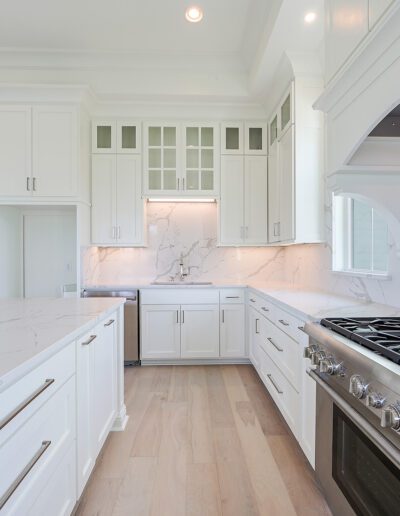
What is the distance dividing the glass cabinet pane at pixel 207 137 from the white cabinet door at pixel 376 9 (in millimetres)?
2692

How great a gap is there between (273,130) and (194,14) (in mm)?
1278

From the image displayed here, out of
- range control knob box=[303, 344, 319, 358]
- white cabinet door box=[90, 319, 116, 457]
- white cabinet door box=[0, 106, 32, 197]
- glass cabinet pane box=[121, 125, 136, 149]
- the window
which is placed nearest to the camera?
range control knob box=[303, 344, 319, 358]

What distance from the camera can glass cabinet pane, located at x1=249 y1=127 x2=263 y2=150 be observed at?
11.8 ft

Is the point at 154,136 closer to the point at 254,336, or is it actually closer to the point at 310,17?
the point at 310,17

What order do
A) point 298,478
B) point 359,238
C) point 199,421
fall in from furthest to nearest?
point 359,238 < point 199,421 < point 298,478

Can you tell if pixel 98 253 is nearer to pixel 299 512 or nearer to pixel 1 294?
pixel 1 294

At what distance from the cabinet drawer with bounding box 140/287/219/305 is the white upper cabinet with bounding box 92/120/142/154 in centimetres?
154

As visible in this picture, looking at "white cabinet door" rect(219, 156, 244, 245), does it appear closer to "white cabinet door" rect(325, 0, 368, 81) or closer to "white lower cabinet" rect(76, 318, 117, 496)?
"white lower cabinet" rect(76, 318, 117, 496)

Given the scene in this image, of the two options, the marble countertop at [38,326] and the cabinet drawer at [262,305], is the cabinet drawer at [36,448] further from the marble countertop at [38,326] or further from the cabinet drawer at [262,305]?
the cabinet drawer at [262,305]

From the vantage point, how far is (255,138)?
359 cm

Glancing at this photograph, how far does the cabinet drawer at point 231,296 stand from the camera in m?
3.43

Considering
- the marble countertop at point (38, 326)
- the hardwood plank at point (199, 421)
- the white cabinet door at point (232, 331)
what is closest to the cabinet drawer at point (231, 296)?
the white cabinet door at point (232, 331)

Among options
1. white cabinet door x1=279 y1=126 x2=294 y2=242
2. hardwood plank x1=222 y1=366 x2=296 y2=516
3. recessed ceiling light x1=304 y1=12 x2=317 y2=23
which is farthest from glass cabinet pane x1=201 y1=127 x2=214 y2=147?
hardwood plank x1=222 y1=366 x2=296 y2=516

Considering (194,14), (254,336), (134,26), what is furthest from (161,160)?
(254,336)
